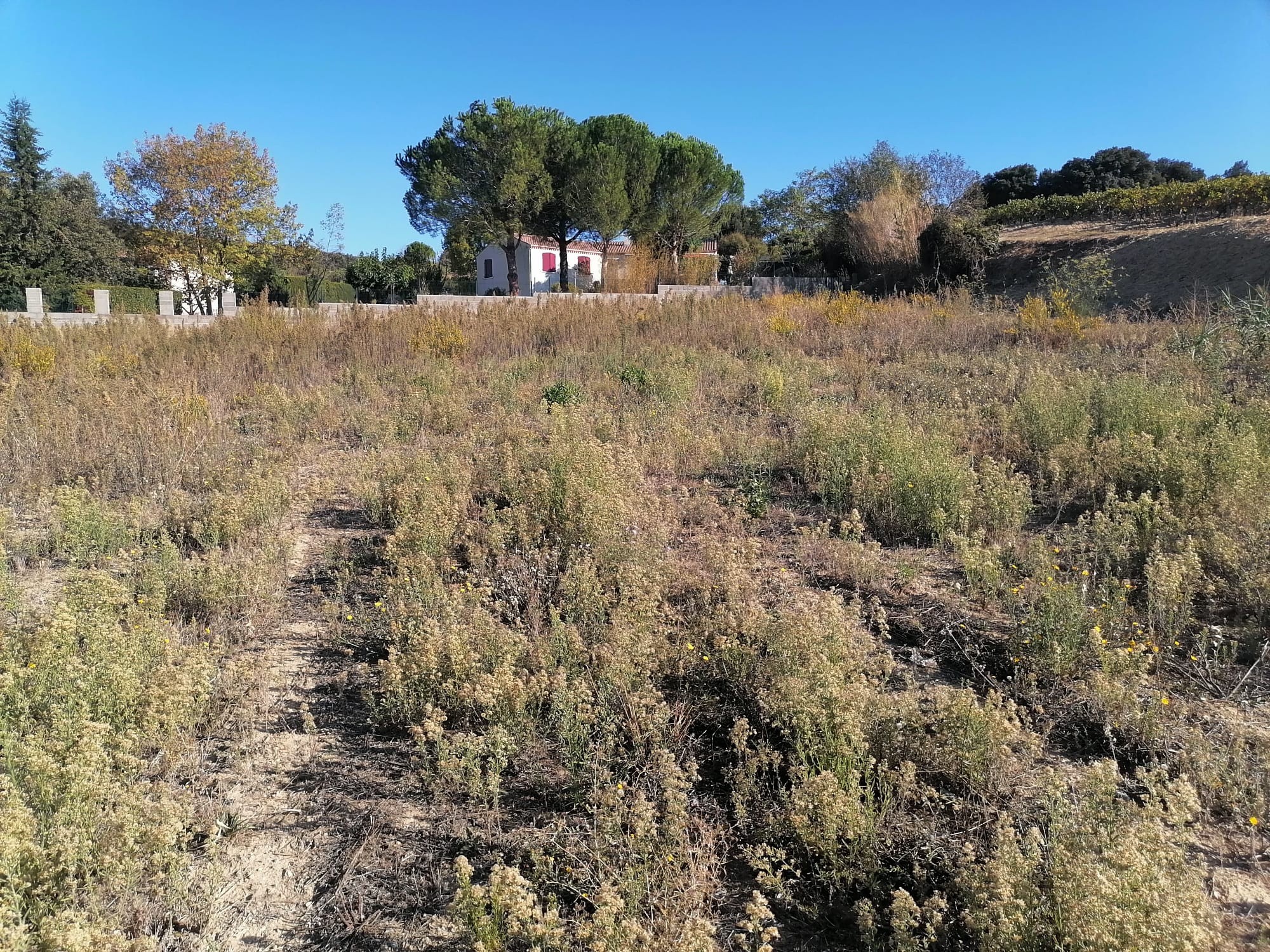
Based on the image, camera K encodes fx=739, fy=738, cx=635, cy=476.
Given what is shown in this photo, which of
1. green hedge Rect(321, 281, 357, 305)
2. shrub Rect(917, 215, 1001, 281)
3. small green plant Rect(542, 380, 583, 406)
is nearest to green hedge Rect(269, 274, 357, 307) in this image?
green hedge Rect(321, 281, 357, 305)

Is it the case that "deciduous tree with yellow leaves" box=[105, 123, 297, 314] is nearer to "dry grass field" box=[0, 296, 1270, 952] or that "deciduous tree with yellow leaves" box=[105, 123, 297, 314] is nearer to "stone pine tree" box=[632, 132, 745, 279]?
"stone pine tree" box=[632, 132, 745, 279]

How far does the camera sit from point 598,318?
470 inches

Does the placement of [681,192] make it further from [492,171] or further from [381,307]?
[381,307]

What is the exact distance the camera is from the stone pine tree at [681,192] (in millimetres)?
32750

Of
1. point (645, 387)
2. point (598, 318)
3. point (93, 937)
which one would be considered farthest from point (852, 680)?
point (598, 318)

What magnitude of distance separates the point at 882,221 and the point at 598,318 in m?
13.2

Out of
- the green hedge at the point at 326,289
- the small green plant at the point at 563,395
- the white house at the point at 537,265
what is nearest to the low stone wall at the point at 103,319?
the small green plant at the point at 563,395

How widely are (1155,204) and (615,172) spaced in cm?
1967

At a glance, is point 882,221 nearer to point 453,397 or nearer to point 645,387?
point 645,387

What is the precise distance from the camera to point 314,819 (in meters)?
2.24

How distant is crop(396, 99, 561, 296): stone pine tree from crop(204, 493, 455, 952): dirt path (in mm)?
25809

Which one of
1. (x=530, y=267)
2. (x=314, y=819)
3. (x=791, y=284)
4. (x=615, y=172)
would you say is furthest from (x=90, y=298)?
(x=530, y=267)

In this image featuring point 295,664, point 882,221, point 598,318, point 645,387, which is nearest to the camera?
point 295,664

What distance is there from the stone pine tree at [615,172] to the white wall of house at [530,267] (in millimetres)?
11182
